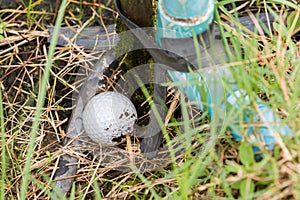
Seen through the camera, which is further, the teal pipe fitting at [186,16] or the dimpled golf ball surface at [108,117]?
the dimpled golf ball surface at [108,117]

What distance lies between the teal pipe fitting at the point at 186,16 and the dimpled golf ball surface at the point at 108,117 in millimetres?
419

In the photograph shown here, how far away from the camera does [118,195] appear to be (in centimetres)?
186

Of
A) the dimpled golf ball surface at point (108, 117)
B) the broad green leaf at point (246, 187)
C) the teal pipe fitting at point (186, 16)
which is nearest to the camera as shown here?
the broad green leaf at point (246, 187)

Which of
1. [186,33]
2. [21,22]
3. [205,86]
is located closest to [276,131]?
[205,86]

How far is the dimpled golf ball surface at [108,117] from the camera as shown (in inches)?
74.1

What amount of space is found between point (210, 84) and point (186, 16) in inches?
8.3

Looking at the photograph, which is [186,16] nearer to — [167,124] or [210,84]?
[210,84]

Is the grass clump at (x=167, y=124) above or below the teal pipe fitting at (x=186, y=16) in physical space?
below

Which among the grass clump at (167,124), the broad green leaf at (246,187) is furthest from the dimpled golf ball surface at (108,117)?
the broad green leaf at (246,187)

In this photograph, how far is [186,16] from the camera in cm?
155

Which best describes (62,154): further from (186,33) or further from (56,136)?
(186,33)

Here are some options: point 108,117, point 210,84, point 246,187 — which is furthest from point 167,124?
point 246,187

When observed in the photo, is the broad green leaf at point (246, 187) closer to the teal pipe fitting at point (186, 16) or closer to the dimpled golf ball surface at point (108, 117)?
the teal pipe fitting at point (186, 16)

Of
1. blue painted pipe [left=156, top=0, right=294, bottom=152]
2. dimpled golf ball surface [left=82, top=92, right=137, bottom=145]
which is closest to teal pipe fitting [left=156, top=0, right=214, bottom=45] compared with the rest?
blue painted pipe [left=156, top=0, right=294, bottom=152]
